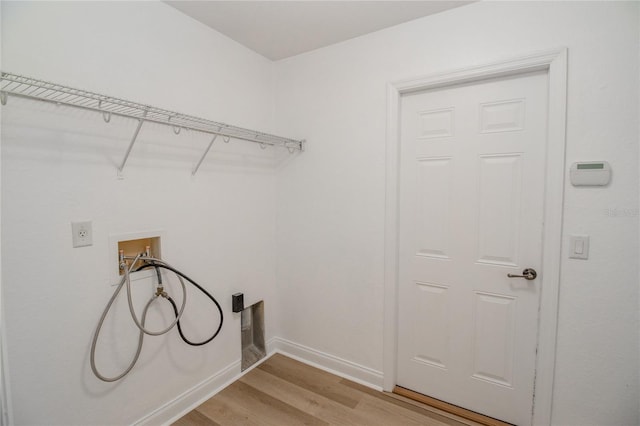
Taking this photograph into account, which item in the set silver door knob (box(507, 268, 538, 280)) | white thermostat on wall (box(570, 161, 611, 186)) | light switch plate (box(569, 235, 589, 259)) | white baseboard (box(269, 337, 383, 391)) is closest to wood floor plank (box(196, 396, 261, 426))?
white baseboard (box(269, 337, 383, 391))

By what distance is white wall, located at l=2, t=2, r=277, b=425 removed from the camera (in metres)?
1.26

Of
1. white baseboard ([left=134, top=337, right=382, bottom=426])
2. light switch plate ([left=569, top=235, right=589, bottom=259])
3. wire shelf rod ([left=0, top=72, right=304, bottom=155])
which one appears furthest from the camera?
white baseboard ([left=134, top=337, right=382, bottom=426])

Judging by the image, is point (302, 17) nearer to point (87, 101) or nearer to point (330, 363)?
point (87, 101)

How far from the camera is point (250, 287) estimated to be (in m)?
2.35

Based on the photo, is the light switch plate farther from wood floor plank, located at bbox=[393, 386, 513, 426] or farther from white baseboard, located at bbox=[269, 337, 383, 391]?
white baseboard, located at bbox=[269, 337, 383, 391]

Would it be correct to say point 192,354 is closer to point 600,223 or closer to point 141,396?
point 141,396

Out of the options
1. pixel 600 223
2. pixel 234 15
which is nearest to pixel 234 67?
pixel 234 15

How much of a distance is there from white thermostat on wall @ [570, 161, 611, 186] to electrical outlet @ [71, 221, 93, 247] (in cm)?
237

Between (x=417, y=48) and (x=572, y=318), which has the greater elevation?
(x=417, y=48)

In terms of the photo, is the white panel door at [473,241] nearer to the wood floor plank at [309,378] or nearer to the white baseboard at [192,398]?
the wood floor plank at [309,378]

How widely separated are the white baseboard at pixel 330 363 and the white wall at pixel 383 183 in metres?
0.05

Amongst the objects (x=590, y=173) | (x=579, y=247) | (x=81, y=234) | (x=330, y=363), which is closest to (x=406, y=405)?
(x=330, y=363)

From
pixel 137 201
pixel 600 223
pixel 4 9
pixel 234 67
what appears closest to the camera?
pixel 4 9

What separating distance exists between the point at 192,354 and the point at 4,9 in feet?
6.28
